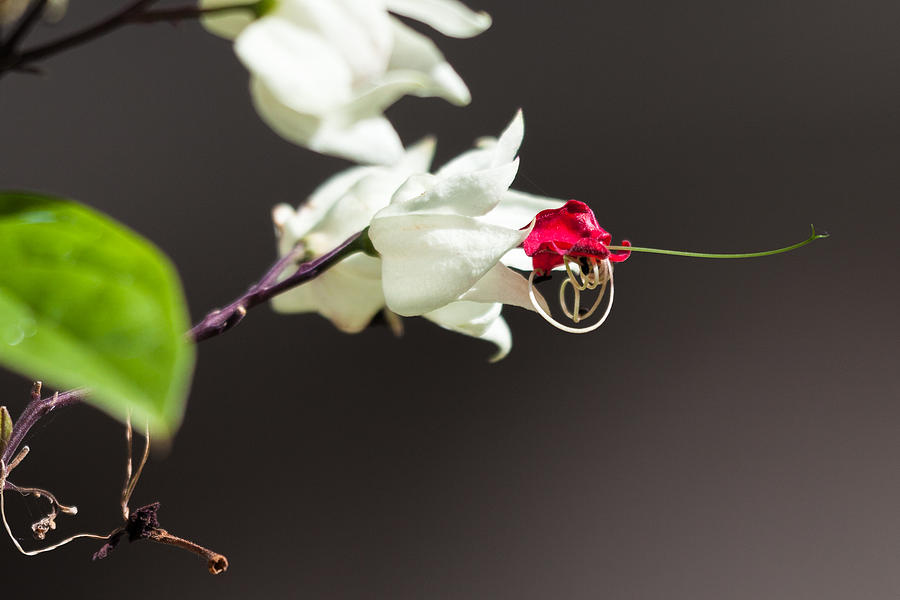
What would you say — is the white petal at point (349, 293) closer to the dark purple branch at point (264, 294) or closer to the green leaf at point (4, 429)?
the dark purple branch at point (264, 294)

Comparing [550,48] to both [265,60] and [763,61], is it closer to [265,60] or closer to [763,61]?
[763,61]

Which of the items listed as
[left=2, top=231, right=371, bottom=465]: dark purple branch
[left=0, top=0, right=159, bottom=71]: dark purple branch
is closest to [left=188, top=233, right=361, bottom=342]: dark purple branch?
[left=2, top=231, right=371, bottom=465]: dark purple branch

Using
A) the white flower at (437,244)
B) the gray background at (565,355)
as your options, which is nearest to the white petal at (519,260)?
the white flower at (437,244)

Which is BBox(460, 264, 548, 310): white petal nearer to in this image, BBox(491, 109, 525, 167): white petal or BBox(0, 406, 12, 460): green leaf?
BBox(491, 109, 525, 167): white petal

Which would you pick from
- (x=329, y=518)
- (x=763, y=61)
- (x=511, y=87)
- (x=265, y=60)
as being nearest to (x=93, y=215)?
(x=265, y=60)

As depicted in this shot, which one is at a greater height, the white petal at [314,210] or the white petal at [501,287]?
the white petal at [314,210]

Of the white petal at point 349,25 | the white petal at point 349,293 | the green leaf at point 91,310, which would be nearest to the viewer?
the green leaf at point 91,310

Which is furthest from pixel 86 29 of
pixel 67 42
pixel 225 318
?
pixel 225 318

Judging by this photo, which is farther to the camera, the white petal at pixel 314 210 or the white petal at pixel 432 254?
the white petal at pixel 314 210
